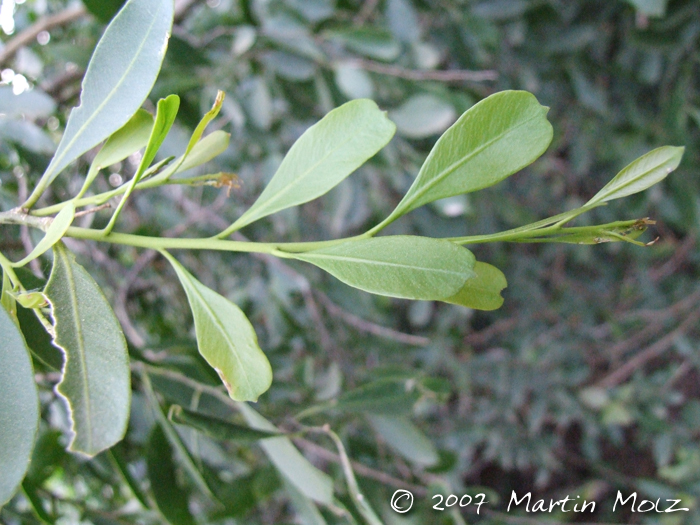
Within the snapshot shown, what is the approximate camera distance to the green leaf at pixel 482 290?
0.33m

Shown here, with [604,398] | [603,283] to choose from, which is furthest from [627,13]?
[604,398]

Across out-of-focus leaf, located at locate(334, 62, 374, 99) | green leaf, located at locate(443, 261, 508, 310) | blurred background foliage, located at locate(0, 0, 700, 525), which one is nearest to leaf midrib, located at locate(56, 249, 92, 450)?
blurred background foliage, located at locate(0, 0, 700, 525)

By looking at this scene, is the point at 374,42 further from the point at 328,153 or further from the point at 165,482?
the point at 165,482

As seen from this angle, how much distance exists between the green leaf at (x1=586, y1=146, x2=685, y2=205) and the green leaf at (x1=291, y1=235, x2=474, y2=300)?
89mm

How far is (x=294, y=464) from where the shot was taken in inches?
20.6

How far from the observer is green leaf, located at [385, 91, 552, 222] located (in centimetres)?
31

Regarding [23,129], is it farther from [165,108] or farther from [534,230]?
[534,230]

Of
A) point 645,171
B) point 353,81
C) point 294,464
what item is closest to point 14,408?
A: point 294,464

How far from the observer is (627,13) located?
1.20m

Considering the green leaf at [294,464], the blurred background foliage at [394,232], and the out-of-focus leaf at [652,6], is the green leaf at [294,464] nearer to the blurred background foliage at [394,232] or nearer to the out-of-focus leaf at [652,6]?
the blurred background foliage at [394,232]

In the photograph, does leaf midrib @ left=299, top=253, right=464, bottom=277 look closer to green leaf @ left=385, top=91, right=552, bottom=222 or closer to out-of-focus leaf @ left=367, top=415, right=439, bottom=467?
green leaf @ left=385, top=91, right=552, bottom=222

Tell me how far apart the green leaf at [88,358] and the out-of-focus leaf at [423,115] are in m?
0.72

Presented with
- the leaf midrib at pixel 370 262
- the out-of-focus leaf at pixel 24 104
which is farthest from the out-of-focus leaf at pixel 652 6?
the out-of-focus leaf at pixel 24 104

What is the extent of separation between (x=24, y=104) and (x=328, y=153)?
537mm
